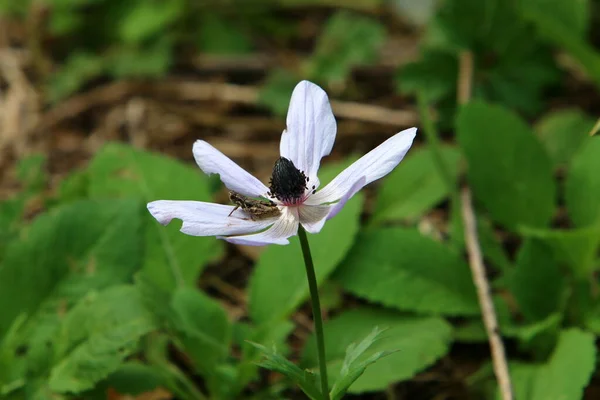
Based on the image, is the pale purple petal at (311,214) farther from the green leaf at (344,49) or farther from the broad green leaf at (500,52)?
the green leaf at (344,49)

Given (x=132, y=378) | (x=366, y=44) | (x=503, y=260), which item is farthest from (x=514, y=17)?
(x=132, y=378)

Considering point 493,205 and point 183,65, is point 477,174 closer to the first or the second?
point 493,205

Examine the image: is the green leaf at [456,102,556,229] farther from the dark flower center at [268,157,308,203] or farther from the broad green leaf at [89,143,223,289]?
the dark flower center at [268,157,308,203]

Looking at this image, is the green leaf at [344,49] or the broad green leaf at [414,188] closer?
the broad green leaf at [414,188]

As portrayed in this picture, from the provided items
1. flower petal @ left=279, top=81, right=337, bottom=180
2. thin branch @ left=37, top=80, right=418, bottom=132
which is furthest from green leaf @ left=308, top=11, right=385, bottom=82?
flower petal @ left=279, top=81, right=337, bottom=180

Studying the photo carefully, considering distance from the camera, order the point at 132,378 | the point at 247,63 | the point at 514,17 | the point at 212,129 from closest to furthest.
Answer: the point at 132,378 → the point at 514,17 → the point at 212,129 → the point at 247,63

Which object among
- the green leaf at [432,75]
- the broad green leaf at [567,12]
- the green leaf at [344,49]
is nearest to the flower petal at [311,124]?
the green leaf at [432,75]

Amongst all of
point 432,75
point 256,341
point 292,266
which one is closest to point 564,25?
point 432,75
